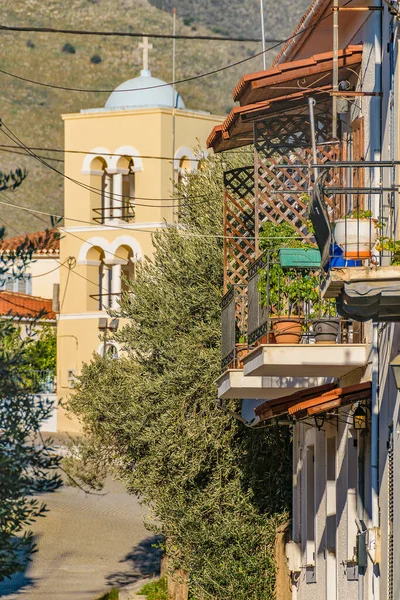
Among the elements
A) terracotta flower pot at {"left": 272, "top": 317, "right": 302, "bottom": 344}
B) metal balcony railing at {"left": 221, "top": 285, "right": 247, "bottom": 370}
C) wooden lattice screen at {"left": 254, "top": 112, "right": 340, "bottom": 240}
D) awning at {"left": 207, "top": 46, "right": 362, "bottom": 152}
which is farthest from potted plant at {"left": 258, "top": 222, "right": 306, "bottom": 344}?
awning at {"left": 207, "top": 46, "right": 362, "bottom": 152}

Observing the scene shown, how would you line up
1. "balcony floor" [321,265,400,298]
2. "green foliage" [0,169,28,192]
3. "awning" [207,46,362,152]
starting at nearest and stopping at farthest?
1. "balcony floor" [321,265,400,298]
2. "green foliage" [0,169,28,192]
3. "awning" [207,46,362,152]

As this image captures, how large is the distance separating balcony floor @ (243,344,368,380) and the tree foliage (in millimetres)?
3165

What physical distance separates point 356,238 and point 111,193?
112 feet

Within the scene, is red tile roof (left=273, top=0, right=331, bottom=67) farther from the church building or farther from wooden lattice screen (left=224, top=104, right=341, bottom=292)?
the church building

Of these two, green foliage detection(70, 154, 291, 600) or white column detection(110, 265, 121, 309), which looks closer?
green foliage detection(70, 154, 291, 600)

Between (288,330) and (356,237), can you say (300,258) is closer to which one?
(288,330)

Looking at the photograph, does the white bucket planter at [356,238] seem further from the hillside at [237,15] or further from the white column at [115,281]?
the hillside at [237,15]

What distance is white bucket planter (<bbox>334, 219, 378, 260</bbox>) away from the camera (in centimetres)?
905

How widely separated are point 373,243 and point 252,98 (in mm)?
5712

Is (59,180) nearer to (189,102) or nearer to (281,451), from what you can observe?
(189,102)

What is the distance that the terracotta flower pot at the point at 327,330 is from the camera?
12328mm

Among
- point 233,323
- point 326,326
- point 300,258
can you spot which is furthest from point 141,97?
point 326,326

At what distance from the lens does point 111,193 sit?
42969 mm

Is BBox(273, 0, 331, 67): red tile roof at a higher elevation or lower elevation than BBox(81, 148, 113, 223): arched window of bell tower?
lower
